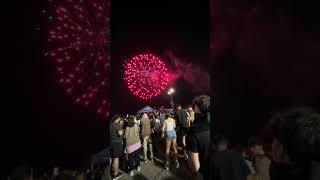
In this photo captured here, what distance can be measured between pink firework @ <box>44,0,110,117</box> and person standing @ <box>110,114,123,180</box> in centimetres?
38

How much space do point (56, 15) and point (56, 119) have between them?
2.10 meters

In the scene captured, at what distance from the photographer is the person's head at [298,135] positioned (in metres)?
1.55

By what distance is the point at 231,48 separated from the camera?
8383mm

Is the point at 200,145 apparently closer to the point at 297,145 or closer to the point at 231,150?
the point at 231,150

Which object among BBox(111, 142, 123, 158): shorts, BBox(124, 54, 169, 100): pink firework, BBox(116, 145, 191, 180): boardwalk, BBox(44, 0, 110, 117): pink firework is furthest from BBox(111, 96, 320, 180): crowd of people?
BBox(124, 54, 169, 100): pink firework

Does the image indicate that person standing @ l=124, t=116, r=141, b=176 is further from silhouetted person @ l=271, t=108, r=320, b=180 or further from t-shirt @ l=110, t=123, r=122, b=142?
Answer: silhouetted person @ l=271, t=108, r=320, b=180

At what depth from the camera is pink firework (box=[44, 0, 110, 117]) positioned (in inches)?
260

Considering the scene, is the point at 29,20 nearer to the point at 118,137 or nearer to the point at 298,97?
the point at 118,137

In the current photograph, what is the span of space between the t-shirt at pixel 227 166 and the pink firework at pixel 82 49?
4.27 m

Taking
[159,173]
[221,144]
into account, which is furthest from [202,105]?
[159,173]

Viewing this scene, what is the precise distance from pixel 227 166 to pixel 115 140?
4520 mm

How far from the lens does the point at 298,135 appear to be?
1.57 m

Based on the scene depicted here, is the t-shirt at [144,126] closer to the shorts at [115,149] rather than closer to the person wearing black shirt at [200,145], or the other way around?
the shorts at [115,149]

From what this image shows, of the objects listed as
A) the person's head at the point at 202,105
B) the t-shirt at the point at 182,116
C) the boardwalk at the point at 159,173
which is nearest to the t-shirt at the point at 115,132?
the boardwalk at the point at 159,173
